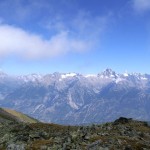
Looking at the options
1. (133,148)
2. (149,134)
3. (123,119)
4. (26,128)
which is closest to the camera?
(133,148)

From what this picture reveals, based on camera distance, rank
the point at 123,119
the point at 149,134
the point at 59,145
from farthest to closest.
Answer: the point at 123,119
the point at 149,134
the point at 59,145

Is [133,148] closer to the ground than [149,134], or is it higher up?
closer to the ground

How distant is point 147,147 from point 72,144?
12.7 meters

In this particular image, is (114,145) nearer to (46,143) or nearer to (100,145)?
(100,145)

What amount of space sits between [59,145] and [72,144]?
251 centimetres

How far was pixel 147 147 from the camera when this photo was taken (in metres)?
52.0

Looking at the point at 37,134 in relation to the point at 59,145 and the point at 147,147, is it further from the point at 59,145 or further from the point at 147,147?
the point at 147,147

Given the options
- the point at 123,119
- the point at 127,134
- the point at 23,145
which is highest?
the point at 123,119

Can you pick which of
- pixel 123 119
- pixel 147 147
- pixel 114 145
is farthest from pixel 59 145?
pixel 123 119

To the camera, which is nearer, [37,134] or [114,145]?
[114,145]

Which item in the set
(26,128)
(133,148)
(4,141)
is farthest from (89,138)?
(26,128)

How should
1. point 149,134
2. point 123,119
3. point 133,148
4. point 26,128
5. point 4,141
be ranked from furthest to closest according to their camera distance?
point 123,119 → point 26,128 → point 149,134 → point 4,141 → point 133,148

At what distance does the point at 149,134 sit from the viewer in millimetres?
71750

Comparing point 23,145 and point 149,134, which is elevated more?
point 149,134
